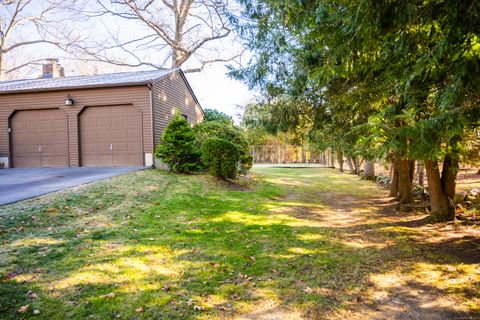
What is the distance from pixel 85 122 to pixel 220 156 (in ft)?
20.4

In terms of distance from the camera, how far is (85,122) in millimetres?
12469

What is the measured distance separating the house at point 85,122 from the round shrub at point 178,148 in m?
1.23

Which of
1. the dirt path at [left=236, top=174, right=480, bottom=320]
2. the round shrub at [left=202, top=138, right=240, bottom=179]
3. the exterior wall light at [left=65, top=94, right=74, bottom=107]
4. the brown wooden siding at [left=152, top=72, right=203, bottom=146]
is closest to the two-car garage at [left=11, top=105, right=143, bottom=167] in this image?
the exterior wall light at [left=65, top=94, right=74, bottom=107]

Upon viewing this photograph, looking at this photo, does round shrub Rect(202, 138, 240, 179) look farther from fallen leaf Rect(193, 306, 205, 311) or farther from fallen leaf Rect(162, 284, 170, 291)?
fallen leaf Rect(193, 306, 205, 311)

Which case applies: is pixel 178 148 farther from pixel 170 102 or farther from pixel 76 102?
pixel 76 102

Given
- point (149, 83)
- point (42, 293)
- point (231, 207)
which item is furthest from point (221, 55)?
point (42, 293)

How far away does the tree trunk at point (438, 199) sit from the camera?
628 centimetres

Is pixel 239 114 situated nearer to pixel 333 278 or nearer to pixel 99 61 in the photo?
pixel 99 61

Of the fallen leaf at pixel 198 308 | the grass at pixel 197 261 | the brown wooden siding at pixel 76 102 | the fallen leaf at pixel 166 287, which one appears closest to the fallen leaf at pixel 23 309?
the grass at pixel 197 261

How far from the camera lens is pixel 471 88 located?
118 inches

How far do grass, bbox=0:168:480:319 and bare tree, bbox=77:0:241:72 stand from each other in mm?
16338

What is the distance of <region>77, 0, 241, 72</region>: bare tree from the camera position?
1986 cm

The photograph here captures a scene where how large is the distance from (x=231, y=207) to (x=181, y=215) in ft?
4.72

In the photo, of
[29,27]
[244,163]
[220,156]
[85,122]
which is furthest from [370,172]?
[29,27]
